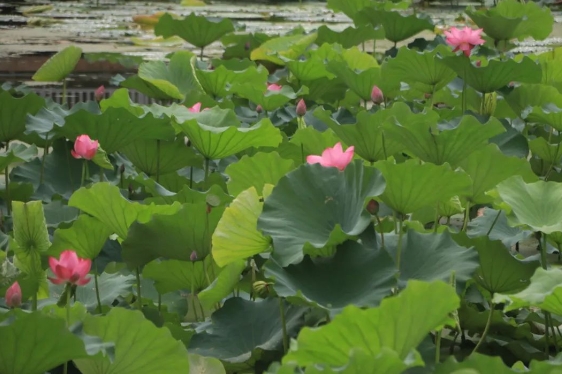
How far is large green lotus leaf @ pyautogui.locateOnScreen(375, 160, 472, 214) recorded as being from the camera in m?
1.29

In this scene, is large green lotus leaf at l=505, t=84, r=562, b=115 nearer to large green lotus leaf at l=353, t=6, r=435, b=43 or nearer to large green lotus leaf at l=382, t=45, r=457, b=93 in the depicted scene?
large green lotus leaf at l=382, t=45, r=457, b=93

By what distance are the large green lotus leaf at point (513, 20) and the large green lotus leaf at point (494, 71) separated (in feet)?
2.96

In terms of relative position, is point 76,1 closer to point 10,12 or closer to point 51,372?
point 10,12

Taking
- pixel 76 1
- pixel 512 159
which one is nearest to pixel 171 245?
pixel 512 159

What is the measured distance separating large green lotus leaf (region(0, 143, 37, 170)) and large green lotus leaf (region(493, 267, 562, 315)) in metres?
1.06

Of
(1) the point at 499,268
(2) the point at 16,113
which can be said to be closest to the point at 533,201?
(1) the point at 499,268

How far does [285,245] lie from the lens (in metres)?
1.20

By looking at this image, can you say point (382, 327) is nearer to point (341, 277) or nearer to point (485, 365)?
point (485, 365)

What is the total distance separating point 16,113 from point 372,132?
833 millimetres

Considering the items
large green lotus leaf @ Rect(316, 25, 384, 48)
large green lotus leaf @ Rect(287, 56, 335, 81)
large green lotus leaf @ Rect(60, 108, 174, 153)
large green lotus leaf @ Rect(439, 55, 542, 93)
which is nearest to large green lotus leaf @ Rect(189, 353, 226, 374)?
large green lotus leaf @ Rect(60, 108, 174, 153)

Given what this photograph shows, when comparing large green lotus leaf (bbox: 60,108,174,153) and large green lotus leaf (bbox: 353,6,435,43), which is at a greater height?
large green lotus leaf (bbox: 60,108,174,153)

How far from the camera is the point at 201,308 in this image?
1.43 meters

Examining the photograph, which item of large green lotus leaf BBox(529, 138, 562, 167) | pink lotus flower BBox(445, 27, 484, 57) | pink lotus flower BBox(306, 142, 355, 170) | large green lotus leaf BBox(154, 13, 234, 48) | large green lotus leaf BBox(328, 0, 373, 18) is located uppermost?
pink lotus flower BBox(306, 142, 355, 170)

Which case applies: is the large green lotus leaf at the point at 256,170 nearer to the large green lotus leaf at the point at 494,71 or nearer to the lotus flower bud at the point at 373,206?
the lotus flower bud at the point at 373,206
